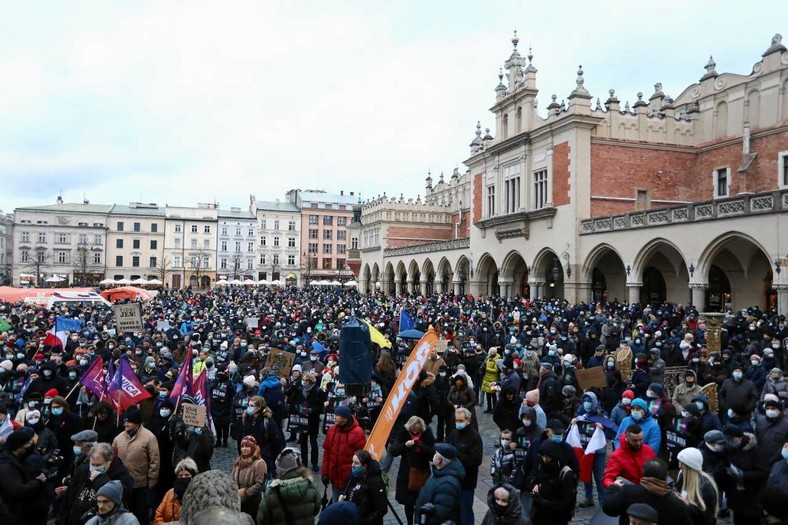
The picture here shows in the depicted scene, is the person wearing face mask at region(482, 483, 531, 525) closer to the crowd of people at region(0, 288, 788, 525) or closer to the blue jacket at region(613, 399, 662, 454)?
the crowd of people at region(0, 288, 788, 525)

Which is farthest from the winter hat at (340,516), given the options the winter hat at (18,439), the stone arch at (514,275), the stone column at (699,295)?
the stone arch at (514,275)

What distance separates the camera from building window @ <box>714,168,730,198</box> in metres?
30.2

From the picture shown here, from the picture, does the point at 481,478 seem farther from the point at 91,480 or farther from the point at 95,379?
the point at 95,379

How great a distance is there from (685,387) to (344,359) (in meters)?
5.38

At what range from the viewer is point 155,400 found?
823cm

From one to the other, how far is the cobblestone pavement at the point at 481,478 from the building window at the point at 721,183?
24513 mm

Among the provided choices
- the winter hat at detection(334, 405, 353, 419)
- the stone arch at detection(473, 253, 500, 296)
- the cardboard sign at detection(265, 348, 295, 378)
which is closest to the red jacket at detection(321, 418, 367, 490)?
the winter hat at detection(334, 405, 353, 419)

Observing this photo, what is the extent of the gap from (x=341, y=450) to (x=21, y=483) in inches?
122

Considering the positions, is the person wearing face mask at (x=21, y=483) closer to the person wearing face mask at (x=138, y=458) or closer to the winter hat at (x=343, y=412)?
the person wearing face mask at (x=138, y=458)

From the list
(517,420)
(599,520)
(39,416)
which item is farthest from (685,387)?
(39,416)

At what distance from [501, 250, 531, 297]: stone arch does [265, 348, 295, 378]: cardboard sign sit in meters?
25.1

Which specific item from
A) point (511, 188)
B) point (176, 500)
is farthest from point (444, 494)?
point (511, 188)

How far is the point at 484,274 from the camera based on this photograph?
39.8 metres

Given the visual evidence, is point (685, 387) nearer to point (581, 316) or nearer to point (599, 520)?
point (599, 520)
